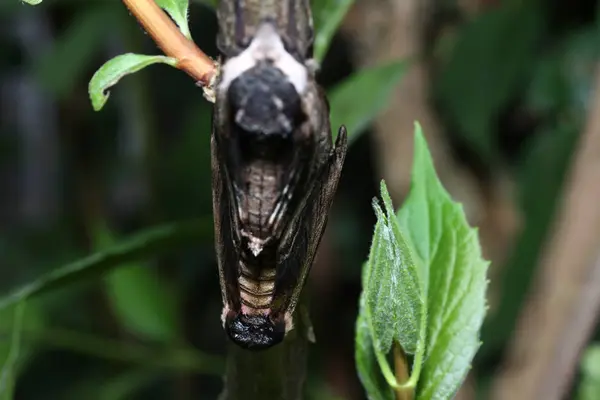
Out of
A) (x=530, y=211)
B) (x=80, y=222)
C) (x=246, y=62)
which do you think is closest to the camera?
(x=246, y=62)

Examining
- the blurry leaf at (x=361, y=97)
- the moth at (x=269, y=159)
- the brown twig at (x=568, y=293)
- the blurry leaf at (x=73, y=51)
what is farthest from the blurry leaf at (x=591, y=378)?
the blurry leaf at (x=73, y=51)

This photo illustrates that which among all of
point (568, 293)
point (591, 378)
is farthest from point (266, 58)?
point (568, 293)

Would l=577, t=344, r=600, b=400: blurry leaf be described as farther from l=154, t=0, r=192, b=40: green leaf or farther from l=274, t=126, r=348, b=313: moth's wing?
l=154, t=0, r=192, b=40: green leaf

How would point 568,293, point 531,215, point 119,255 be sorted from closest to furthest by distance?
1. point 119,255
2. point 568,293
3. point 531,215

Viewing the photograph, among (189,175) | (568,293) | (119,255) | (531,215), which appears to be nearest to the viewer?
(119,255)

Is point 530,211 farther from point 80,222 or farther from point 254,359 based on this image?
point 80,222

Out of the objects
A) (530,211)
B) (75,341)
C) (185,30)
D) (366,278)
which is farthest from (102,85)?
(530,211)

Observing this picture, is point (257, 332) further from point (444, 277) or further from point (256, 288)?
point (444, 277)
